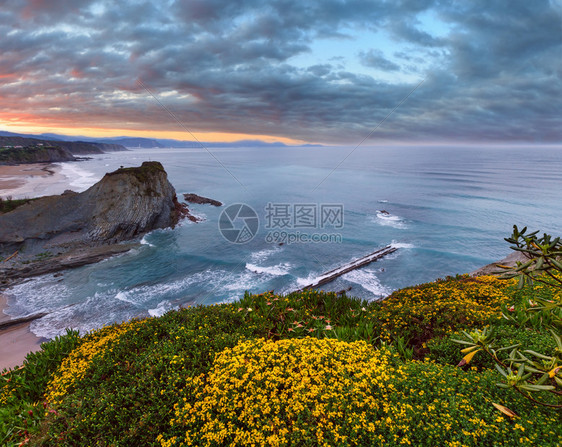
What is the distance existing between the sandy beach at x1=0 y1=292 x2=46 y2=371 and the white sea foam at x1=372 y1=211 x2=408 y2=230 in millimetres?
39195

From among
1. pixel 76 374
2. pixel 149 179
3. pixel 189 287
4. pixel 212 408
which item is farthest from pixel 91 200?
pixel 212 408

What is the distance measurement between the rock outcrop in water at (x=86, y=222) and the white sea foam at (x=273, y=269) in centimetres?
1594

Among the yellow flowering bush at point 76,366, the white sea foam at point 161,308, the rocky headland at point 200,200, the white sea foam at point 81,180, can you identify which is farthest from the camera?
the white sea foam at point 81,180

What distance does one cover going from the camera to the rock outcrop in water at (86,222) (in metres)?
28.1

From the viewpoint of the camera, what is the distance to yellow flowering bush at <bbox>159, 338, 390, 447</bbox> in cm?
377

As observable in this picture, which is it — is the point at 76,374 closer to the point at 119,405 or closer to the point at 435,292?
the point at 119,405

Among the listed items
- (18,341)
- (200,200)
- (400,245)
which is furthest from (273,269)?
(200,200)

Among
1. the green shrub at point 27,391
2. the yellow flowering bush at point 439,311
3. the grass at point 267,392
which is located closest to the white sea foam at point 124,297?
the green shrub at point 27,391

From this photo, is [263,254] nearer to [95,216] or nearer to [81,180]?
[95,216]

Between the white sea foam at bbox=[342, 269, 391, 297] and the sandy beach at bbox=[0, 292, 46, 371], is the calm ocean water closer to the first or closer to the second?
the white sea foam at bbox=[342, 269, 391, 297]

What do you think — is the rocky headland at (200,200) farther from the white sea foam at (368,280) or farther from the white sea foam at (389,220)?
the white sea foam at (368,280)

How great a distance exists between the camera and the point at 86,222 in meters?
33.2

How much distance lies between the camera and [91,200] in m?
34.8

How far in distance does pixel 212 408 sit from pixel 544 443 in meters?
4.43
